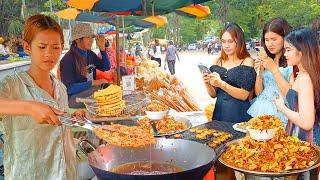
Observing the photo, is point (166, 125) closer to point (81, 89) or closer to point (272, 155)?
point (272, 155)

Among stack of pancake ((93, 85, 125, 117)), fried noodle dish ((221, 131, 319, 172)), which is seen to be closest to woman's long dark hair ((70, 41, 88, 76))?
stack of pancake ((93, 85, 125, 117))

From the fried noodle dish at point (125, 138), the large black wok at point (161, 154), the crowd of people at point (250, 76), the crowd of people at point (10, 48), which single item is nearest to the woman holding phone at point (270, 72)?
the crowd of people at point (250, 76)

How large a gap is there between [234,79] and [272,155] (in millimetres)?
1547

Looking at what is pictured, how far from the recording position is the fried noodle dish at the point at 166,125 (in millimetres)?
2561

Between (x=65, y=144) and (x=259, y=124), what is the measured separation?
1114mm

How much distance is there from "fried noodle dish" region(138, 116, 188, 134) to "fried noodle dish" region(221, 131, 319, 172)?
599 mm

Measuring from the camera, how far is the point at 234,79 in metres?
3.38

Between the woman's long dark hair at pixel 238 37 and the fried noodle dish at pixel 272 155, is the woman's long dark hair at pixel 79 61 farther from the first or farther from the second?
the fried noodle dish at pixel 272 155

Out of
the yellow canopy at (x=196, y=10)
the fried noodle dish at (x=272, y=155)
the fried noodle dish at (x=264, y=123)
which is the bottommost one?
the fried noodle dish at (x=272, y=155)

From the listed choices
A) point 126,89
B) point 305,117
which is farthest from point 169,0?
point 305,117

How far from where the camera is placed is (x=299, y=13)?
31.7 ft

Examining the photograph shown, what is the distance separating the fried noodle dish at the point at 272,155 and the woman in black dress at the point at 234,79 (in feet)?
4.20

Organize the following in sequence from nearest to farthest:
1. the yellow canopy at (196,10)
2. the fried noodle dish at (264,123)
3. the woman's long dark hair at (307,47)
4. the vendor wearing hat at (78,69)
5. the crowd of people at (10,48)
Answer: the fried noodle dish at (264,123) < the woman's long dark hair at (307,47) < the vendor wearing hat at (78,69) < the yellow canopy at (196,10) < the crowd of people at (10,48)

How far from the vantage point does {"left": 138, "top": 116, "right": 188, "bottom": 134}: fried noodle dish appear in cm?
256
